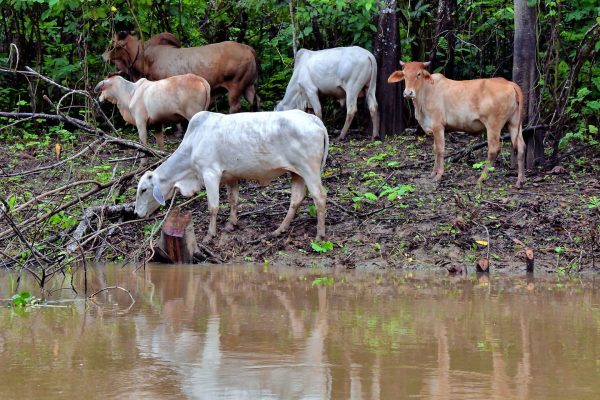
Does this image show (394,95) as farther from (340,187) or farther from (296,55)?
(340,187)

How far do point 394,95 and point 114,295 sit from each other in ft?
29.4

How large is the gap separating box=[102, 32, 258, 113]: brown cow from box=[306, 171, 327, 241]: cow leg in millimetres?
6165

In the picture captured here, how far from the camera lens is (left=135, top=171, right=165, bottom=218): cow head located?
36.6 ft

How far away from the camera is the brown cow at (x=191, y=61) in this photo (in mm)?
16609

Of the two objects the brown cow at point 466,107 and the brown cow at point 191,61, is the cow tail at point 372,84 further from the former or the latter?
the brown cow at point 466,107

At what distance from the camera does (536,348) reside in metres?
5.67

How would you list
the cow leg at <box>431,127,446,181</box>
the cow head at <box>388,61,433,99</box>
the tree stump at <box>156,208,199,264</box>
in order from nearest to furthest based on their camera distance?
the tree stump at <box>156,208,199,264</box> → the cow leg at <box>431,127,446,181</box> → the cow head at <box>388,61,433,99</box>

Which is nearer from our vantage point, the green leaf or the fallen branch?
the fallen branch

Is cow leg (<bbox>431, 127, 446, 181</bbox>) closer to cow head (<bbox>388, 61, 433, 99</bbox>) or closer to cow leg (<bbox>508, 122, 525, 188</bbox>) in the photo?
cow head (<bbox>388, 61, 433, 99</bbox>)

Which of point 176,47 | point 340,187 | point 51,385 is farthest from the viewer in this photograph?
point 176,47

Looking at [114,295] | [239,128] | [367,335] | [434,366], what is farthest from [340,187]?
[434,366]

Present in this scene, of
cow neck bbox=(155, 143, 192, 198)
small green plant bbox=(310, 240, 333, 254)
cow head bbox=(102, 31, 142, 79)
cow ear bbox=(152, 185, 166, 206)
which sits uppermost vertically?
cow head bbox=(102, 31, 142, 79)

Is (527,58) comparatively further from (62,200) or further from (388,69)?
(62,200)

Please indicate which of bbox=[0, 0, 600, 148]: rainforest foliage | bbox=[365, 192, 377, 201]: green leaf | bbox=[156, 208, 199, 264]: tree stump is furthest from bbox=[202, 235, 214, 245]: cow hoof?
bbox=[0, 0, 600, 148]: rainforest foliage
